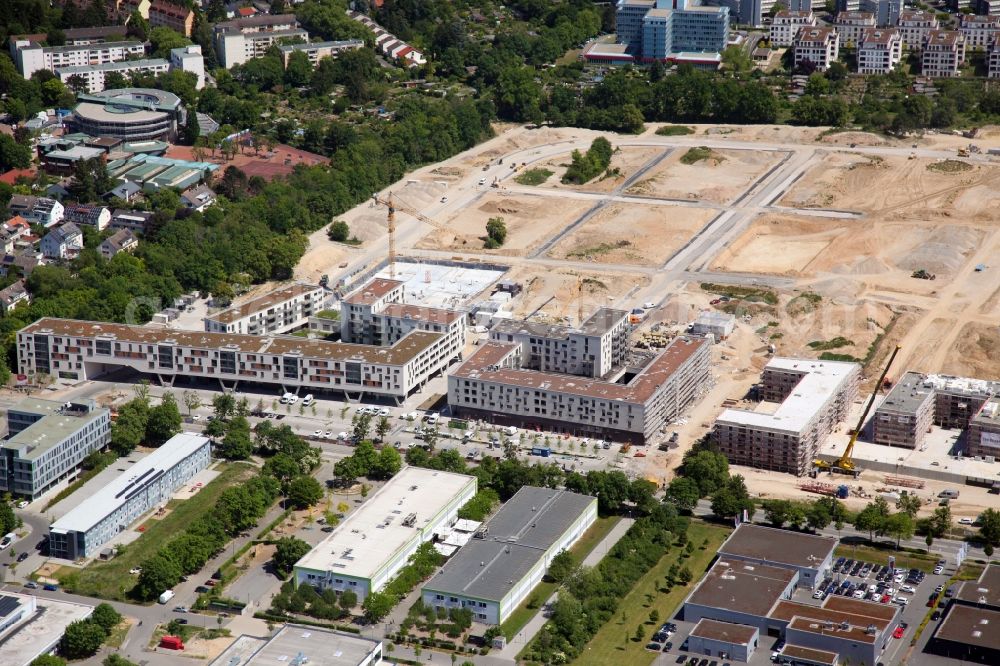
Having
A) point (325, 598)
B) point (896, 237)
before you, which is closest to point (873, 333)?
point (896, 237)

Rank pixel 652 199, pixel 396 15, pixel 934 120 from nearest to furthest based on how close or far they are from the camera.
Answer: pixel 652 199
pixel 934 120
pixel 396 15

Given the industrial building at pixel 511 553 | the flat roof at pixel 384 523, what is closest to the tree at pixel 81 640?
the flat roof at pixel 384 523

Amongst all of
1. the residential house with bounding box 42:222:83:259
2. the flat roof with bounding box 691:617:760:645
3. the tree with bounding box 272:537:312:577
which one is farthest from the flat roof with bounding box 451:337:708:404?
the residential house with bounding box 42:222:83:259

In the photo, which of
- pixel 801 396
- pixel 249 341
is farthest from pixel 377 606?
pixel 801 396

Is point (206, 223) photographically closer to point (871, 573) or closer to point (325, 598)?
point (325, 598)

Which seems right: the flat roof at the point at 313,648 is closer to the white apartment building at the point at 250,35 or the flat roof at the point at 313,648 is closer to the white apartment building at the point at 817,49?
the white apartment building at the point at 250,35

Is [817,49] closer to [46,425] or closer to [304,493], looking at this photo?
[304,493]
